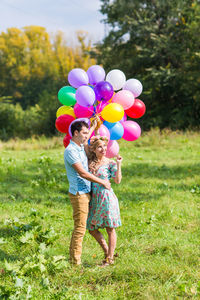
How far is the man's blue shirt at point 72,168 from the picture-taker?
3.73 meters

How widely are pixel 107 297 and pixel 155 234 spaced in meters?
1.92

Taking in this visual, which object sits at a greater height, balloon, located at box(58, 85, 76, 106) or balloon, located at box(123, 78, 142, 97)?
balloon, located at box(123, 78, 142, 97)

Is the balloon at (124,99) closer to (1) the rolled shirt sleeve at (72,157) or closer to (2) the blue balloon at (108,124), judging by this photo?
(2) the blue balloon at (108,124)

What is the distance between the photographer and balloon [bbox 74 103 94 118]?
4227 millimetres

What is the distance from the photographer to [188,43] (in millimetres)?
21594

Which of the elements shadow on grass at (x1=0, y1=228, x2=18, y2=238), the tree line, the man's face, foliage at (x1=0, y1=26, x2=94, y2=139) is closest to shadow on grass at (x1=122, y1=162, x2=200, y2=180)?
shadow on grass at (x1=0, y1=228, x2=18, y2=238)

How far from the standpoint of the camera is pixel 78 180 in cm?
383

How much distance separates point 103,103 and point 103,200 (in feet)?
4.26

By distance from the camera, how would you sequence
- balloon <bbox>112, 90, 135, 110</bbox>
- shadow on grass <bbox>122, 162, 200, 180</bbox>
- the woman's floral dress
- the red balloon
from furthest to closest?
1. shadow on grass <bbox>122, 162, 200, 180</bbox>
2. the red balloon
3. balloon <bbox>112, 90, 135, 110</bbox>
4. the woman's floral dress

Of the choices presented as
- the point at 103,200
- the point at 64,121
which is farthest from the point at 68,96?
the point at 103,200

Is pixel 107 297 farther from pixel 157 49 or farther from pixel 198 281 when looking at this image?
pixel 157 49

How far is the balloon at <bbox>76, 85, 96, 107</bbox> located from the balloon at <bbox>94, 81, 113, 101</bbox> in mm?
120

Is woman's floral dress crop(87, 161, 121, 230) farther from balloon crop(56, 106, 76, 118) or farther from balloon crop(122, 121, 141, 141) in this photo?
balloon crop(56, 106, 76, 118)

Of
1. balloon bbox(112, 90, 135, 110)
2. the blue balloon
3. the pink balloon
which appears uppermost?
balloon bbox(112, 90, 135, 110)
